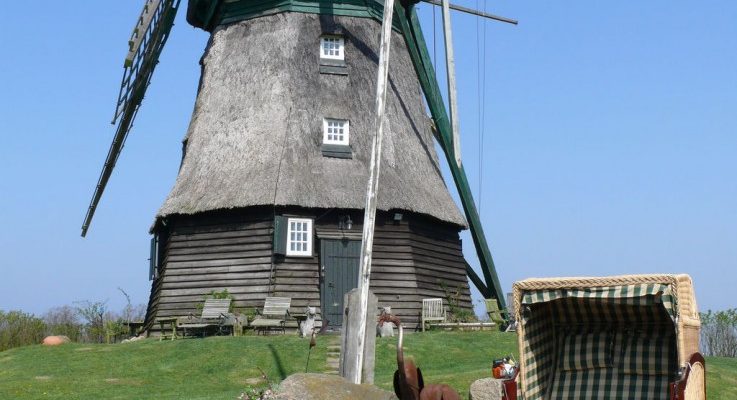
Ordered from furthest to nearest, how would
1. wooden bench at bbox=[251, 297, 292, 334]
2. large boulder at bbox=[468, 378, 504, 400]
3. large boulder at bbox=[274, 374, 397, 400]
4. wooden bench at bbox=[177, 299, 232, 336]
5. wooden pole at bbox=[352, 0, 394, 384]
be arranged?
wooden bench at bbox=[177, 299, 232, 336] < wooden bench at bbox=[251, 297, 292, 334] < large boulder at bbox=[468, 378, 504, 400] < wooden pole at bbox=[352, 0, 394, 384] < large boulder at bbox=[274, 374, 397, 400]

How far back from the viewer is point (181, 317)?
24000 millimetres

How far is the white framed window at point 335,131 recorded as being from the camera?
2527 cm

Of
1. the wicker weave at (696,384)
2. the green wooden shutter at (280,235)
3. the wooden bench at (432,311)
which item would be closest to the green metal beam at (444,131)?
the wooden bench at (432,311)

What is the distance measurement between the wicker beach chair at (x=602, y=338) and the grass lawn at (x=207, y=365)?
3598 millimetres

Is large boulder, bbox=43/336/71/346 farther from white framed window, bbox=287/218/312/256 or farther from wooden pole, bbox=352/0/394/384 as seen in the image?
wooden pole, bbox=352/0/394/384

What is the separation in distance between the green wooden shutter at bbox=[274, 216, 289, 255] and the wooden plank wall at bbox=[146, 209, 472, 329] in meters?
0.21

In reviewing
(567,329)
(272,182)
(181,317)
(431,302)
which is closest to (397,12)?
(272,182)

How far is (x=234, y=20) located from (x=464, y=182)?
7.18 meters

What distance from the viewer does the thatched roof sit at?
79.9ft

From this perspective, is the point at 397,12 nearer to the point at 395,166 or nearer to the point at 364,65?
the point at 364,65

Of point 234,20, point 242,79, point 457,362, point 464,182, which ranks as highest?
point 234,20

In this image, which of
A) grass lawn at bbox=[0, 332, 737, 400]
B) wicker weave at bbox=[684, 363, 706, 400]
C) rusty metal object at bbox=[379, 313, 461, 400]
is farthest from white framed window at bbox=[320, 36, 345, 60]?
wicker weave at bbox=[684, 363, 706, 400]

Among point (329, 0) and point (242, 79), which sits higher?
point (329, 0)

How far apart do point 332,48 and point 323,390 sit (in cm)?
1684
